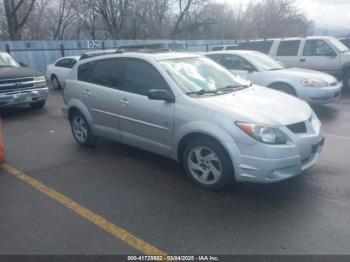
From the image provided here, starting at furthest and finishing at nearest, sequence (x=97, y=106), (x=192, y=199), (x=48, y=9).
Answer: (x=48, y=9)
(x=97, y=106)
(x=192, y=199)

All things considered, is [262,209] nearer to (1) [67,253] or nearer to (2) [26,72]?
(1) [67,253]

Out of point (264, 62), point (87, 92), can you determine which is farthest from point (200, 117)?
point (264, 62)

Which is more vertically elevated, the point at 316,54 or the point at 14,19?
the point at 14,19

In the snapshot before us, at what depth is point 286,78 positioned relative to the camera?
8117 mm

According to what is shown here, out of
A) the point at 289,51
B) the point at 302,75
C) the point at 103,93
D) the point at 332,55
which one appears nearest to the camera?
the point at 103,93

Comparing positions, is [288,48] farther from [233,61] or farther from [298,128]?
[298,128]

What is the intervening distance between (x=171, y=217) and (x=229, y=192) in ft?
2.92

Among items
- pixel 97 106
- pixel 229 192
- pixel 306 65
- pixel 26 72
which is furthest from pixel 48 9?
pixel 229 192

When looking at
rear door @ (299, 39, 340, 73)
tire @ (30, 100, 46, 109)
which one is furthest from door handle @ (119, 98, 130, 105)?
rear door @ (299, 39, 340, 73)

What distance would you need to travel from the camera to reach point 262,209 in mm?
3650

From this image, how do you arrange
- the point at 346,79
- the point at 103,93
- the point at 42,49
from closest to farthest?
the point at 103,93 < the point at 346,79 < the point at 42,49

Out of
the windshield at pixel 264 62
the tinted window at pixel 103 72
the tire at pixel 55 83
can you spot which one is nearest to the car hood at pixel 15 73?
the tinted window at pixel 103 72

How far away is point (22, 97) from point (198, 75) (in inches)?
249

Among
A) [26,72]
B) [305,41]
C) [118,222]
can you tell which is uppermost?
[305,41]
